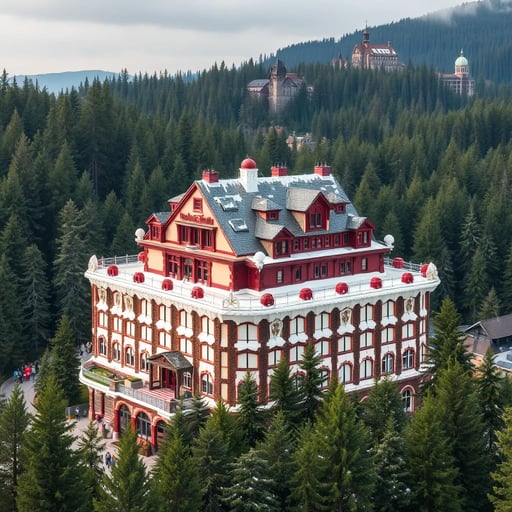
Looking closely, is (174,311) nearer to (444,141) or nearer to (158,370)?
(158,370)

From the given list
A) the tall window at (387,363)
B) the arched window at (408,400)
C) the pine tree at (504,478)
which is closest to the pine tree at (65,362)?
the tall window at (387,363)

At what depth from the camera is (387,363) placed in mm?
65188

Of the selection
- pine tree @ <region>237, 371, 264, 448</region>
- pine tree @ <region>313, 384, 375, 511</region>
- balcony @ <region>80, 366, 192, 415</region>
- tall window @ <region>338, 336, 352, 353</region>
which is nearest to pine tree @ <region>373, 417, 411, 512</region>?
pine tree @ <region>313, 384, 375, 511</region>

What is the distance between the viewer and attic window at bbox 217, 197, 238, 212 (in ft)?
207

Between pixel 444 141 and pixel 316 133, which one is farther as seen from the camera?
pixel 316 133

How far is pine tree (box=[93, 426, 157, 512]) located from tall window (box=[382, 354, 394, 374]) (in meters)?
24.8

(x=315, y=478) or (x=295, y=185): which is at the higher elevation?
(x=295, y=185)

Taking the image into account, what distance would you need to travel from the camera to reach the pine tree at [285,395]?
53438mm

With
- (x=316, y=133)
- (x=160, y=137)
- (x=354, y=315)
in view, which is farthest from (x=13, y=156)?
(x=316, y=133)

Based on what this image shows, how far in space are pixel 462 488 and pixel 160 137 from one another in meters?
86.7

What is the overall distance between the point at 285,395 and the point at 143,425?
12934 mm

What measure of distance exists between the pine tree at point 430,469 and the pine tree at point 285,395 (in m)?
7.20

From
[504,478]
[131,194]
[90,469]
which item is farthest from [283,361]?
[131,194]

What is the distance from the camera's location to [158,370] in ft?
208
